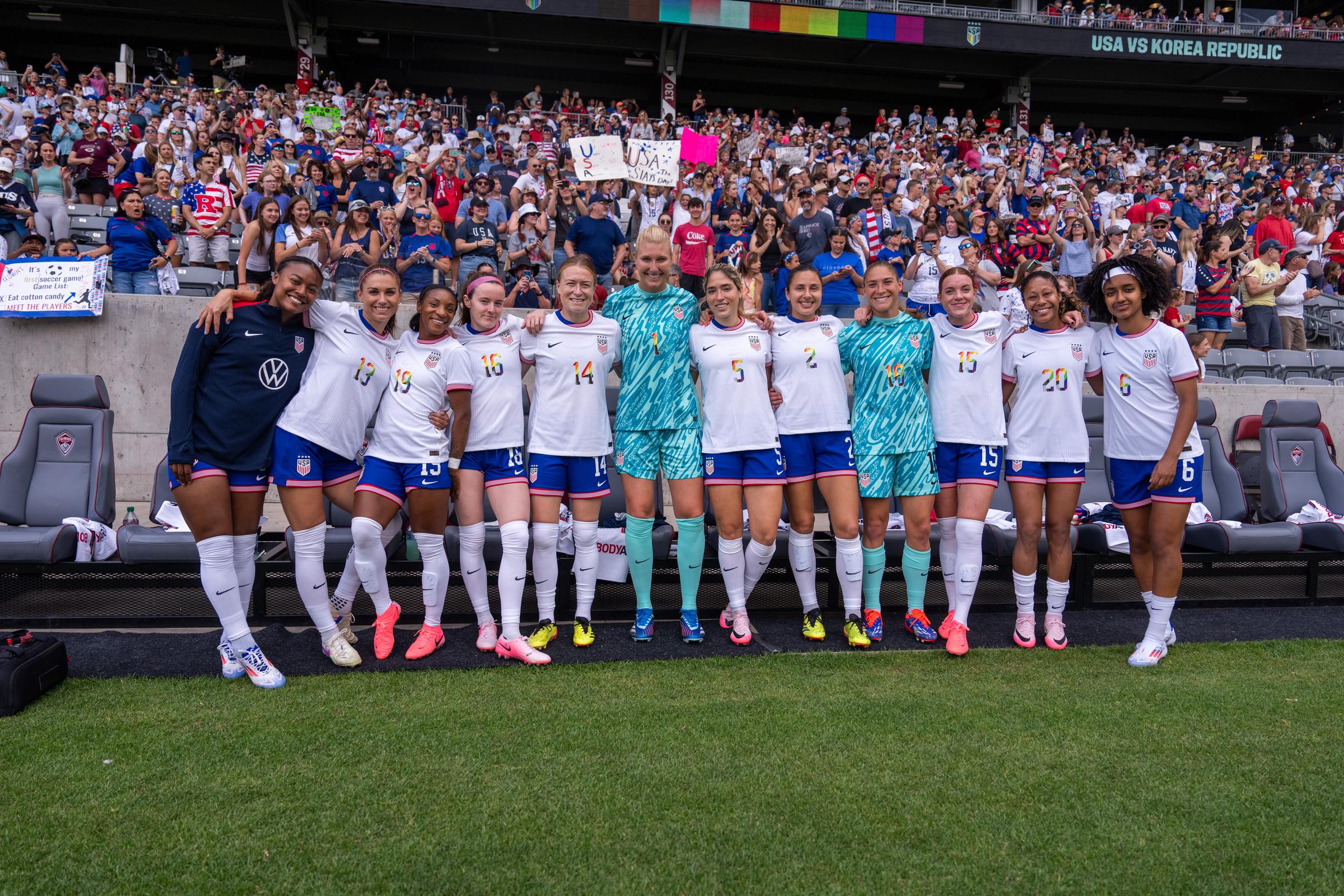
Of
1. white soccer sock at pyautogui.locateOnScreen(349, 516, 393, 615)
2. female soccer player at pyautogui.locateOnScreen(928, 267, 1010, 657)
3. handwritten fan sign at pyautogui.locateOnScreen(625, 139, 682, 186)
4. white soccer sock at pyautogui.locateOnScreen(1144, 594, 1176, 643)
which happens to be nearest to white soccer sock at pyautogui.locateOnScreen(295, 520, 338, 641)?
white soccer sock at pyautogui.locateOnScreen(349, 516, 393, 615)

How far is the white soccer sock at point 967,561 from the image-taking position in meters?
4.62

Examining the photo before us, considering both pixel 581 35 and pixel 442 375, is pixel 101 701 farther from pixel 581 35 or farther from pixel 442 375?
pixel 581 35

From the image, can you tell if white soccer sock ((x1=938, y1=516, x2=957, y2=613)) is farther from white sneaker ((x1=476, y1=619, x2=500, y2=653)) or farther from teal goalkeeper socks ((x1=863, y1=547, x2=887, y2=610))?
white sneaker ((x1=476, y1=619, x2=500, y2=653))

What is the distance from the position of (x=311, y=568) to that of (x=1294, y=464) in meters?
7.20

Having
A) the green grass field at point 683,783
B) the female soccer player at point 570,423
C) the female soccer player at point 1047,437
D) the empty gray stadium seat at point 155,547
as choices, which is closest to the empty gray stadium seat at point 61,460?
the empty gray stadium seat at point 155,547

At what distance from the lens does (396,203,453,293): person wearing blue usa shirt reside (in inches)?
322

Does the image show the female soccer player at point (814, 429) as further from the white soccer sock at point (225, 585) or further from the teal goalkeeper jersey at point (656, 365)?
the white soccer sock at point (225, 585)

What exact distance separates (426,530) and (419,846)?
201cm

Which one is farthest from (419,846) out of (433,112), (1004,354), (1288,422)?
(433,112)

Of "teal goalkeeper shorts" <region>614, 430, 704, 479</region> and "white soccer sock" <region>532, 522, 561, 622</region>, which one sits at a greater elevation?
"teal goalkeeper shorts" <region>614, 430, 704, 479</region>

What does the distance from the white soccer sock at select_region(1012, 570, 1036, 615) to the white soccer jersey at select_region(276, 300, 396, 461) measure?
11.6 ft

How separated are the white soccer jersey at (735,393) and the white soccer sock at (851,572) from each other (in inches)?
26.9

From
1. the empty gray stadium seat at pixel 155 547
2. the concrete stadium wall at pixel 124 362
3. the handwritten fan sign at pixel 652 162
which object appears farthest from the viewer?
the handwritten fan sign at pixel 652 162

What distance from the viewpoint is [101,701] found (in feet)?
12.6
